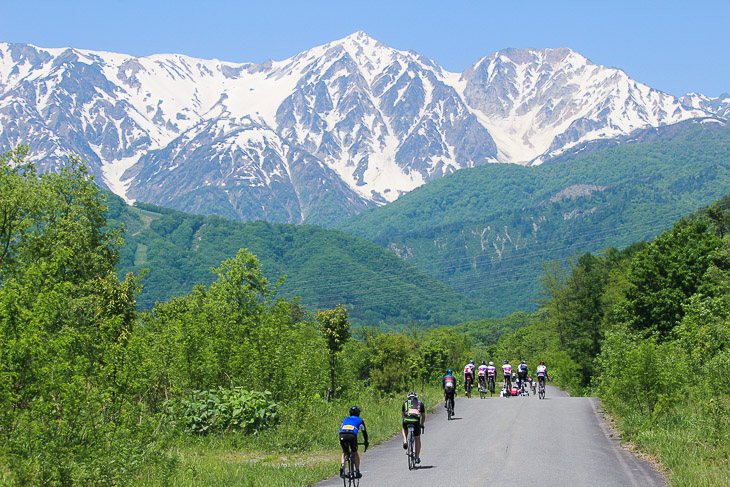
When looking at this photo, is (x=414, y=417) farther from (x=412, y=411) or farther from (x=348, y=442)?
(x=348, y=442)

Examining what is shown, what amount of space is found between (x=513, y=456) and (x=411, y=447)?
2731 mm

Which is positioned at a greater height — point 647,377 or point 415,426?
point 647,377

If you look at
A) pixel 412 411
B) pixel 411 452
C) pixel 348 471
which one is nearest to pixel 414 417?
pixel 412 411

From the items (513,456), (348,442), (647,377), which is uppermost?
(647,377)

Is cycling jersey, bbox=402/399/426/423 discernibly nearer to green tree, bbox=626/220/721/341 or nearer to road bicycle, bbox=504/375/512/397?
road bicycle, bbox=504/375/512/397

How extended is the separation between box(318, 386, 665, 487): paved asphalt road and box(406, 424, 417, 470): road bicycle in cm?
26

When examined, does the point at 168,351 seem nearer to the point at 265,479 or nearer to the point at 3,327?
the point at 265,479

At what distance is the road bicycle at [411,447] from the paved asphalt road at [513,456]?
10.2 inches

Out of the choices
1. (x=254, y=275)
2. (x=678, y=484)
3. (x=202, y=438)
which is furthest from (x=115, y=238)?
(x=678, y=484)

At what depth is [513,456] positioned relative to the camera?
59.0ft

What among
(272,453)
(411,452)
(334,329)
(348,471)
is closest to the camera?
(348,471)

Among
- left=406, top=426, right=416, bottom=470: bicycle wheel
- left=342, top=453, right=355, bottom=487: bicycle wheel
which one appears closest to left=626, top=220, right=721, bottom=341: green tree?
left=406, top=426, right=416, bottom=470: bicycle wheel

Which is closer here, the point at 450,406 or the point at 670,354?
the point at 670,354

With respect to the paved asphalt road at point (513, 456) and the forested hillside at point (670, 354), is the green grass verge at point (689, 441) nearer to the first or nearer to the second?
the forested hillside at point (670, 354)
